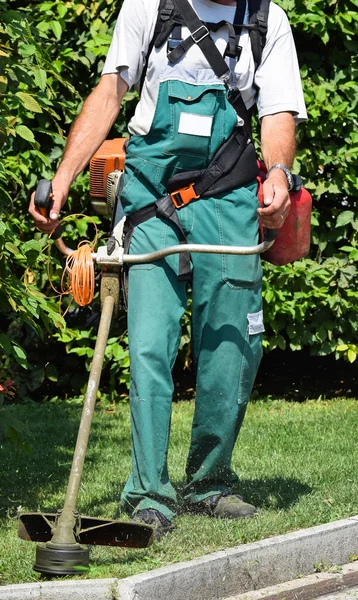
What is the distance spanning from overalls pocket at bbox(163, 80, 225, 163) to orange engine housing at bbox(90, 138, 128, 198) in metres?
0.33

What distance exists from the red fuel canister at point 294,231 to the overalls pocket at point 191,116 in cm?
35

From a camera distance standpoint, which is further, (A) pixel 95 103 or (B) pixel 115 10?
(B) pixel 115 10

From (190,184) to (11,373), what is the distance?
430 cm

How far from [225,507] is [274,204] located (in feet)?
4.44

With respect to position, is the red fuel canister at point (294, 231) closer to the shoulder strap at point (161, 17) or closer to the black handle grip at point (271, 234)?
the black handle grip at point (271, 234)

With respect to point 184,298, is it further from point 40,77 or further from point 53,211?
point 40,77

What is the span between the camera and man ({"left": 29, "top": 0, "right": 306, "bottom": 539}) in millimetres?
4191

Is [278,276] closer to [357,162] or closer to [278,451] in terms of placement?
[357,162]

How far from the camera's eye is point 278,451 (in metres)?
6.14

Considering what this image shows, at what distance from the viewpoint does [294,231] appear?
434 cm

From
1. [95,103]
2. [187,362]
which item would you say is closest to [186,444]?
[187,362]

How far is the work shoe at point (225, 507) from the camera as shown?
14.7 feet

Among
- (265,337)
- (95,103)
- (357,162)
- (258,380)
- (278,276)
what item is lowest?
(258,380)

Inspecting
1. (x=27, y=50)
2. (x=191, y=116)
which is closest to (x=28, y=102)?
→ (x=27, y=50)
